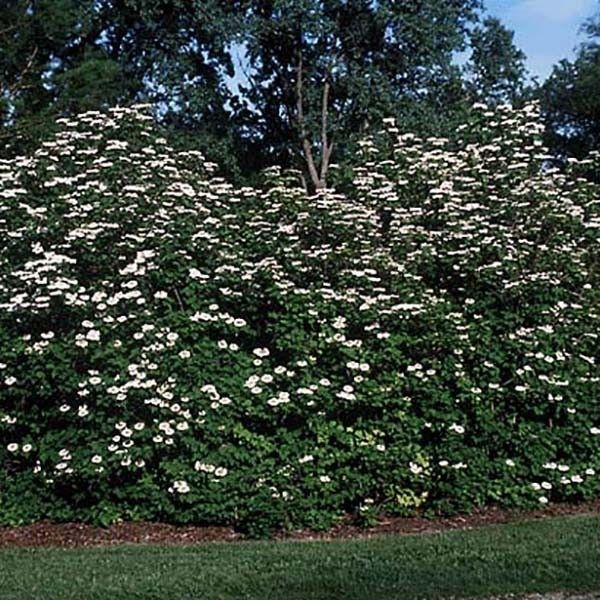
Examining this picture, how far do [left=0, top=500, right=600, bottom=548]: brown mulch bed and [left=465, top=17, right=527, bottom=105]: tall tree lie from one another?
1205 centimetres

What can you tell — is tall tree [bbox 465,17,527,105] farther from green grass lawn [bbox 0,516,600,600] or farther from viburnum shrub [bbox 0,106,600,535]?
green grass lawn [bbox 0,516,600,600]

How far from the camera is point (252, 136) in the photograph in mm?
21312

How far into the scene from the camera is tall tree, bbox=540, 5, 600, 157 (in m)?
21.6

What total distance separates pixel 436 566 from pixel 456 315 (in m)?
3.58

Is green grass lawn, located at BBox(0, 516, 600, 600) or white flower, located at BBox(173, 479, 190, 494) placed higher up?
white flower, located at BBox(173, 479, 190, 494)

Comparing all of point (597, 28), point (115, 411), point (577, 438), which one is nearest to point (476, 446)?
point (577, 438)

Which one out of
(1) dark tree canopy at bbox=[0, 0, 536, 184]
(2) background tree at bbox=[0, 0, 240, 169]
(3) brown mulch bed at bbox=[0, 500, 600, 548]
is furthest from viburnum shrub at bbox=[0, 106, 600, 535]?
(1) dark tree canopy at bbox=[0, 0, 536, 184]

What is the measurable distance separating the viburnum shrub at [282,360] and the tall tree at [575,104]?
410 inches

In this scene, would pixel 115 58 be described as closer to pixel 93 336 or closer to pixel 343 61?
pixel 343 61

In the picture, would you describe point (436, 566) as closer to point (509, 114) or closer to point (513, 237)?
point (513, 237)

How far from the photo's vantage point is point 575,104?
22312 mm

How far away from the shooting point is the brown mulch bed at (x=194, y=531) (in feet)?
30.8

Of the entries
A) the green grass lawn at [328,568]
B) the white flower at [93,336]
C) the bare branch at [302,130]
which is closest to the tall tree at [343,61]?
the bare branch at [302,130]

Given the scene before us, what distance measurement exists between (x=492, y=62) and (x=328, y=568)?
50.2ft
